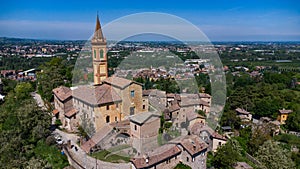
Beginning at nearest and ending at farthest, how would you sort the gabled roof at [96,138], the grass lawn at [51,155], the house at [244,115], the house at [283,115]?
the grass lawn at [51,155], the gabled roof at [96,138], the house at [244,115], the house at [283,115]

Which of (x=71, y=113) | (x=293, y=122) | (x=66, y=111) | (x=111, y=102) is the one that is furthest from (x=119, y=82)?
(x=293, y=122)

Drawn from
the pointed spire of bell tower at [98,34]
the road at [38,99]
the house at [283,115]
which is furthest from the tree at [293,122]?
the road at [38,99]

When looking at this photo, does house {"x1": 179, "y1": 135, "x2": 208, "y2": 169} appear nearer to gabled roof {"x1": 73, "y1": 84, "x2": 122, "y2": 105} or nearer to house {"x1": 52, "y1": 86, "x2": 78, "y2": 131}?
gabled roof {"x1": 73, "y1": 84, "x2": 122, "y2": 105}

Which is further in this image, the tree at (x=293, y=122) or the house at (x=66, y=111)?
the tree at (x=293, y=122)

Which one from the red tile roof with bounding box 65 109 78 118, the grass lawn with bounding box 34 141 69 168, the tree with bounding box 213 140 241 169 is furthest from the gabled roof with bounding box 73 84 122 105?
the tree with bounding box 213 140 241 169

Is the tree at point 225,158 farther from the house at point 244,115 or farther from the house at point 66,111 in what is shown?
the house at point 244,115

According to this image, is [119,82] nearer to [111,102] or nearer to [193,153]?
[111,102]
